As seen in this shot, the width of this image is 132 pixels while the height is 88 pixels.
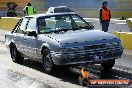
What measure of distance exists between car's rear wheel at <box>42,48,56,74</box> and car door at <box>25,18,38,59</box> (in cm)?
68

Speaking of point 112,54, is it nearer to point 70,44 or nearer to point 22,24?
point 70,44

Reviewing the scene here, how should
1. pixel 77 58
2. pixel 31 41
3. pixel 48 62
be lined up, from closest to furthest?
pixel 77 58, pixel 48 62, pixel 31 41

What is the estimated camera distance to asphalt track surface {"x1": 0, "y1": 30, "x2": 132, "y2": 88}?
930 cm

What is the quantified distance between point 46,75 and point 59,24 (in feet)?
4.95

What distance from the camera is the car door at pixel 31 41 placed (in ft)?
37.0

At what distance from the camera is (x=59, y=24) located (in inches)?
438

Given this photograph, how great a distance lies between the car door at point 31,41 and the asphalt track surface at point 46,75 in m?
0.48

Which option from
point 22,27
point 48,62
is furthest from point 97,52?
point 22,27

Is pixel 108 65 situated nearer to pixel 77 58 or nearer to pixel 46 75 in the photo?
pixel 77 58

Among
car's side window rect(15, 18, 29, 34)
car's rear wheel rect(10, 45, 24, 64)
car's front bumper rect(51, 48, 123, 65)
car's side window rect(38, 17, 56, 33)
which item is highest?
car's side window rect(38, 17, 56, 33)

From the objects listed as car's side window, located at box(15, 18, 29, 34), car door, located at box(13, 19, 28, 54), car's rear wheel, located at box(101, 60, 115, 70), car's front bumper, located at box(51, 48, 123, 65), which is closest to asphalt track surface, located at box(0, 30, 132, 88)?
car's rear wheel, located at box(101, 60, 115, 70)

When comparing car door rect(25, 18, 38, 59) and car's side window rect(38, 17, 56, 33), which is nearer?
car's side window rect(38, 17, 56, 33)

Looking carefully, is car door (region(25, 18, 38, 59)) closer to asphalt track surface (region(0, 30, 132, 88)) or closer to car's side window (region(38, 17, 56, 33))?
car's side window (region(38, 17, 56, 33))

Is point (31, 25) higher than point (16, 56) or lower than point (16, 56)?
higher
